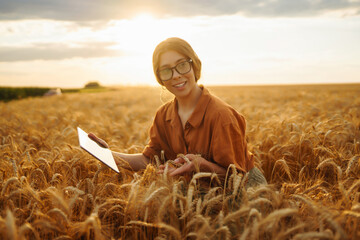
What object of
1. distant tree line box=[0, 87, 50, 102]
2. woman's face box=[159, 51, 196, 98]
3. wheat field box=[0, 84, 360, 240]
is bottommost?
wheat field box=[0, 84, 360, 240]

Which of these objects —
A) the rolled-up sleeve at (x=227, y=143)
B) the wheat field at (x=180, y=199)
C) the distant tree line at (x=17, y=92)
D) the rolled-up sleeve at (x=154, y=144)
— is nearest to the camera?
the wheat field at (x=180, y=199)

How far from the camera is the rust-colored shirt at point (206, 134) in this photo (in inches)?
78.1

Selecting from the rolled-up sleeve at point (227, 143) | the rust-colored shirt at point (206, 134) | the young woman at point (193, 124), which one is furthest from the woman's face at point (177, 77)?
the rolled-up sleeve at point (227, 143)

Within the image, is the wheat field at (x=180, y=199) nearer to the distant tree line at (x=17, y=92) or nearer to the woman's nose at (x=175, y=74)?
the woman's nose at (x=175, y=74)

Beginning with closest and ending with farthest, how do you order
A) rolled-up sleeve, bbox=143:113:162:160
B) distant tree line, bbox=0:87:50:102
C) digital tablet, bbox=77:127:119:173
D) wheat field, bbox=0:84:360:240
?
wheat field, bbox=0:84:360:240, digital tablet, bbox=77:127:119:173, rolled-up sleeve, bbox=143:113:162:160, distant tree line, bbox=0:87:50:102

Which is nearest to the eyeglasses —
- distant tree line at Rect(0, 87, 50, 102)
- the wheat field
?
the wheat field

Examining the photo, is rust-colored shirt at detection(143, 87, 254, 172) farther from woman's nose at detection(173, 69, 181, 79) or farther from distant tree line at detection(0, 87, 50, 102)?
distant tree line at detection(0, 87, 50, 102)

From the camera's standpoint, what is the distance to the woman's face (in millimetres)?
2162

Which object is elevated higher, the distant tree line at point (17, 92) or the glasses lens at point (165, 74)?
the distant tree line at point (17, 92)

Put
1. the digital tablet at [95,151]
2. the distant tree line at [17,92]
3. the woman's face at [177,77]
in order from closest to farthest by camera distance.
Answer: the digital tablet at [95,151]
the woman's face at [177,77]
the distant tree line at [17,92]

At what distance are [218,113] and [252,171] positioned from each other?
70 cm

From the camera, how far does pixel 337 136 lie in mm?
3379

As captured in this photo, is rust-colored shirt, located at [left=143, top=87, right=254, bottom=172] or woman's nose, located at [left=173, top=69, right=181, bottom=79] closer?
rust-colored shirt, located at [left=143, top=87, right=254, bottom=172]

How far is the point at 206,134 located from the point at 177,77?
564mm
